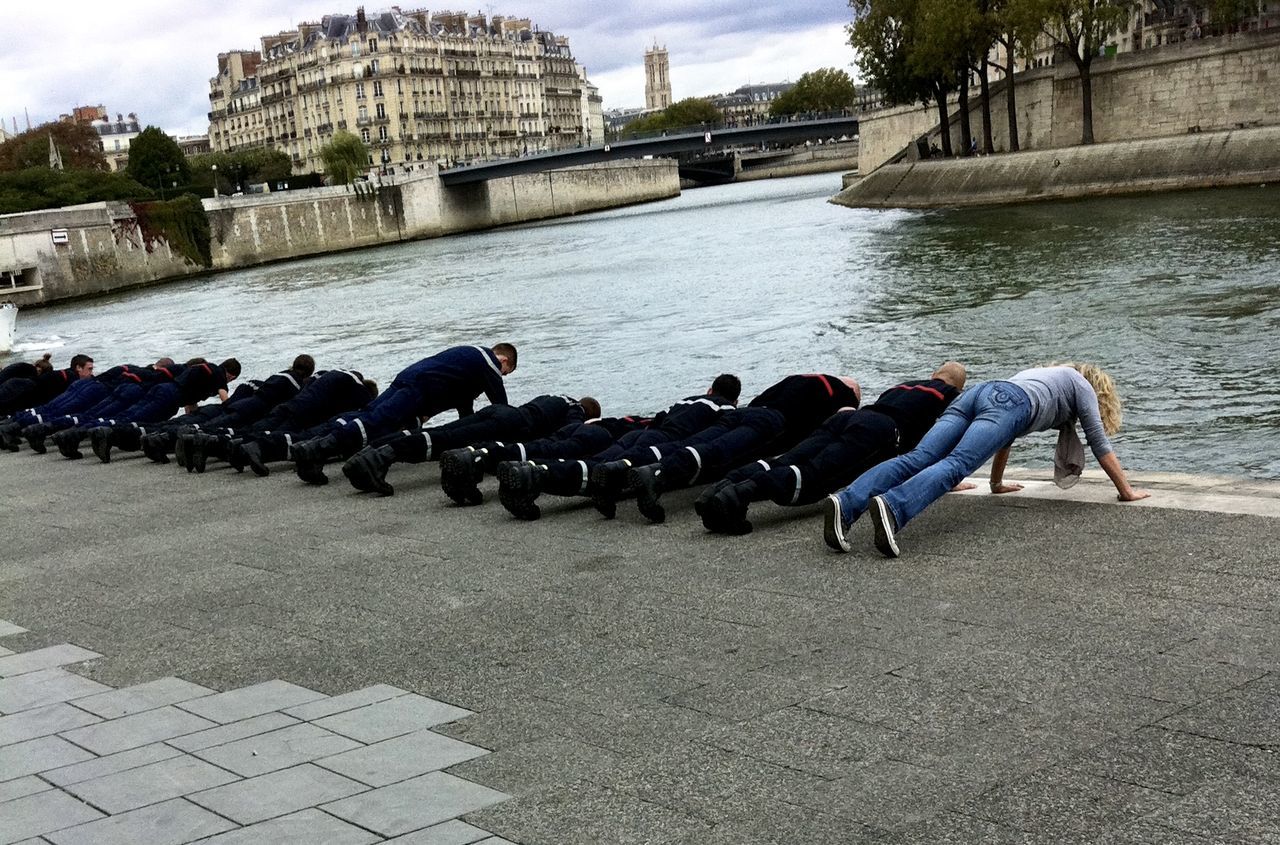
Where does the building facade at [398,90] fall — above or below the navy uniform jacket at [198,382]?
above

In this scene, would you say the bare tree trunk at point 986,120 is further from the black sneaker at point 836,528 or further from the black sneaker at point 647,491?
the black sneaker at point 836,528

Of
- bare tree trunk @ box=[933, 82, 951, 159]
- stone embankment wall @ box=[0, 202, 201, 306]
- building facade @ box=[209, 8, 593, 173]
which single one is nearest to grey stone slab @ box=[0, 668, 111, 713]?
bare tree trunk @ box=[933, 82, 951, 159]

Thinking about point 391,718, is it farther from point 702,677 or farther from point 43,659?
point 43,659

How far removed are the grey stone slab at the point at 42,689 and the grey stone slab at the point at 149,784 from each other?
1.14 m

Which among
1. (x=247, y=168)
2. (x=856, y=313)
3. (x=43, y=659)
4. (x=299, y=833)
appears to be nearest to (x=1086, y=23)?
(x=856, y=313)

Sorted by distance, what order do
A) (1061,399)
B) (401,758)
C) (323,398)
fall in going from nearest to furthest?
(401,758) < (1061,399) < (323,398)

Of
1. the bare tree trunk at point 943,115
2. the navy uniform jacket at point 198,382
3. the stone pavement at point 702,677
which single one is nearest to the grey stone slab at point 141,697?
the stone pavement at point 702,677

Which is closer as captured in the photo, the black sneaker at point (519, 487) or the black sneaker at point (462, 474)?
the black sneaker at point (519, 487)

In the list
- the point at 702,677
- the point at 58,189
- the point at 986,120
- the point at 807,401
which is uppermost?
the point at 58,189

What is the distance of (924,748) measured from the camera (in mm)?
4777

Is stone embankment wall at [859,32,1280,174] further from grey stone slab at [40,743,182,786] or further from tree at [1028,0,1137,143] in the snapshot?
grey stone slab at [40,743,182,786]

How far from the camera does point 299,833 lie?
4.46 m

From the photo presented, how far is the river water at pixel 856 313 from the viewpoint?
1802 cm

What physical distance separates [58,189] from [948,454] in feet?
284
